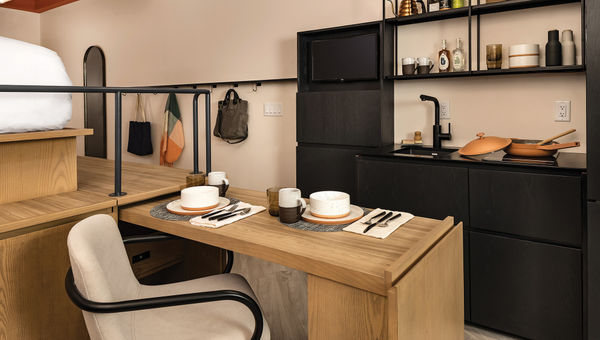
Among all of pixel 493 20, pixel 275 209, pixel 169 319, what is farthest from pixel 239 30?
pixel 169 319

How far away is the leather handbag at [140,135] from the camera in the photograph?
4820 millimetres

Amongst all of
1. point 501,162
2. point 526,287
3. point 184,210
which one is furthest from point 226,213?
point 526,287

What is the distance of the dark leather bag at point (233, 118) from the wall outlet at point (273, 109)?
0.24m

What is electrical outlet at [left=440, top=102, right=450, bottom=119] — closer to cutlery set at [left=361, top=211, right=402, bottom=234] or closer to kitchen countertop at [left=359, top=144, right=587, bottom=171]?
kitchen countertop at [left=359, top=144, right=587, bottom=171]

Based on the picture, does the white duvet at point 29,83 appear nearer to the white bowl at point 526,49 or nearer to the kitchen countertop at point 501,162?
the kitchen countertop at point 501,162

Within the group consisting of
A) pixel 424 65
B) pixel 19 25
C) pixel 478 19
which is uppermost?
pixel 19 25

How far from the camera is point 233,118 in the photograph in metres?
4.00

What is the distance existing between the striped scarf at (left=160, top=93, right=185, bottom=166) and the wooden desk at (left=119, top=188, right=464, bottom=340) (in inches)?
130

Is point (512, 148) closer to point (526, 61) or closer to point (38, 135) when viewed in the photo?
point (526, 61)

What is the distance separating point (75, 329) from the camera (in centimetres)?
155

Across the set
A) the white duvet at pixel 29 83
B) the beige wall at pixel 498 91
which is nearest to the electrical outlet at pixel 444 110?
the beige wall at pixel 498 91

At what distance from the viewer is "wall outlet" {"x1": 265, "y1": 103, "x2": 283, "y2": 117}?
148 inches

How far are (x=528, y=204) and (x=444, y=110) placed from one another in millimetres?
1028

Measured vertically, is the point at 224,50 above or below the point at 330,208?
above
